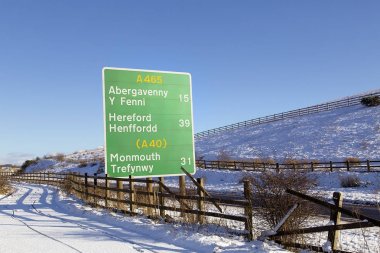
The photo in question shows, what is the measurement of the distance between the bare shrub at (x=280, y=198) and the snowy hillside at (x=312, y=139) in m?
32.0

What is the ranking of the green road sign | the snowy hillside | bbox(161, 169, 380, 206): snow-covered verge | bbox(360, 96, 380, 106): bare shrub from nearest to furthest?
the green road sign, bbox(161, 169, 380, 206): snow-covered verge, the snowy hillside, bbox(360, 96, 380, 106): bare shrub

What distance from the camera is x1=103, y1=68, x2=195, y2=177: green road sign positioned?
41.5ft

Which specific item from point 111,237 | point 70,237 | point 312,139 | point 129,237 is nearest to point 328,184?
point 129,237

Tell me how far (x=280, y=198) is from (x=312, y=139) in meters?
45.0

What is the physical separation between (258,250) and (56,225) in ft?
20.2

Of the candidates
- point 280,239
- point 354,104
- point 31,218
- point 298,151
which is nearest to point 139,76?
point 31,218

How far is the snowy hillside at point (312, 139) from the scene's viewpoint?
144ft

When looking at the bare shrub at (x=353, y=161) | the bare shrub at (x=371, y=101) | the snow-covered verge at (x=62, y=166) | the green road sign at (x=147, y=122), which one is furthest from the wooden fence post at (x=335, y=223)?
the bare shrub at (x=371, y=101)

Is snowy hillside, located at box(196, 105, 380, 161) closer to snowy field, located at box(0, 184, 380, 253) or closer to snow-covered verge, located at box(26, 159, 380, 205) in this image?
snow-covered verge, located at box(26, 159, 380, 205)

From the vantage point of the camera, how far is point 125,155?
1271 cm

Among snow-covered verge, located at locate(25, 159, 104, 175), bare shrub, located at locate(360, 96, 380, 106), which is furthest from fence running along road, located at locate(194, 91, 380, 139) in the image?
snow-covered verge, located at locate(25, 159, 104, 175)

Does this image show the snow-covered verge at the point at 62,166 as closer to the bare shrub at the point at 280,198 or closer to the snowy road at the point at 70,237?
the snowy road at the point at 70,237

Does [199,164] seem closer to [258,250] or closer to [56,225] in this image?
[56,225]

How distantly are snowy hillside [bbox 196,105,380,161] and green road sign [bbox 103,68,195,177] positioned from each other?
97.9ft
